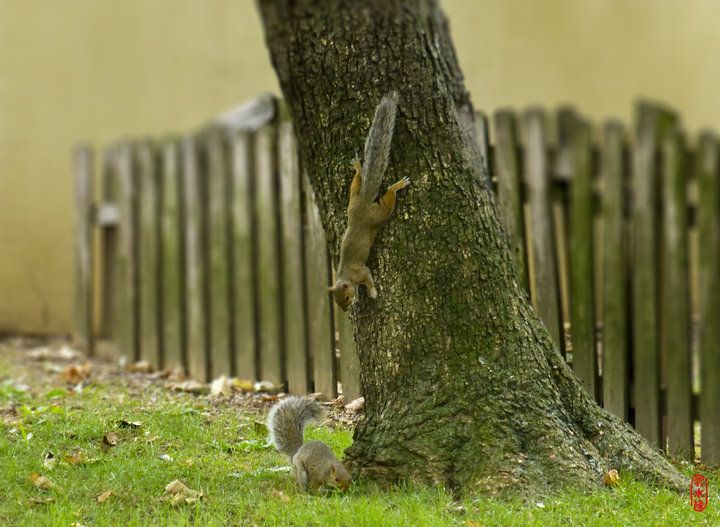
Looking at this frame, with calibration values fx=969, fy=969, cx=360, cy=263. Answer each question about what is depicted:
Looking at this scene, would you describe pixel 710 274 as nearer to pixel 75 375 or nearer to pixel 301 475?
pixel 301 475

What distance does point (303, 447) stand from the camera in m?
3.78

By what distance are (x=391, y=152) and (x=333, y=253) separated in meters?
0.52

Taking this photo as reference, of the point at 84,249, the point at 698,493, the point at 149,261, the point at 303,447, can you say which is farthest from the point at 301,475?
the point at 84,249

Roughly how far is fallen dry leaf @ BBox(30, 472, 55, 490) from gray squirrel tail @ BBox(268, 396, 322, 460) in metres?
0.87

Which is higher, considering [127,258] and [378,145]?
[378,145]

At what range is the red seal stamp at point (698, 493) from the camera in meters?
3.76

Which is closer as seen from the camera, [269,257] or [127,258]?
[269,257]

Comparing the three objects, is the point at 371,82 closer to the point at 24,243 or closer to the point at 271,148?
the point at 271,148

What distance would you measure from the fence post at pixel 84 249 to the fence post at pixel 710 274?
4786mm

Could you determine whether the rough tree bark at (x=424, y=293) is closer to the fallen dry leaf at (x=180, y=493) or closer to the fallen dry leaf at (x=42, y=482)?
the fallen dry leaf at (x=180, y=493)

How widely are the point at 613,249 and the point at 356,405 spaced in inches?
67.7

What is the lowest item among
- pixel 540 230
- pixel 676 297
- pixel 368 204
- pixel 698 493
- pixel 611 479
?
pixel 698 493

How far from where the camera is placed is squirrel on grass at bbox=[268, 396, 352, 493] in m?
3.68

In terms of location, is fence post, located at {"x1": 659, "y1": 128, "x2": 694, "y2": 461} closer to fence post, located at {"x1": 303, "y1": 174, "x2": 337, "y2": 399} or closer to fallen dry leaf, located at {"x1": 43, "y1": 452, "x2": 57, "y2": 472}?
fence post, located at {"x1": 303, "y1": 174, "x2": 337, "y2": 399}
